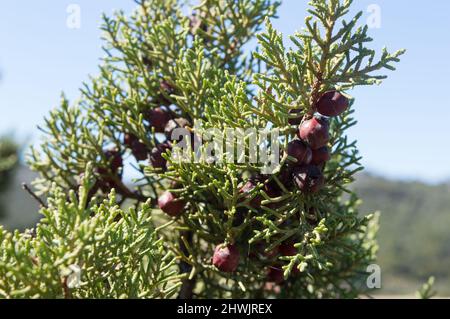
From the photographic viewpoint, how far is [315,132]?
6.23 feet

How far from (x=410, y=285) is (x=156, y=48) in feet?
143

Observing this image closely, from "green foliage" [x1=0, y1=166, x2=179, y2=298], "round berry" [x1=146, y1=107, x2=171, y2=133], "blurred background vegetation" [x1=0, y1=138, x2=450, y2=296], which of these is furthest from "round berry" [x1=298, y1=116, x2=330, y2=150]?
"blurred background vegetation" [x1=0, y1=138, x2=450, y2=296]

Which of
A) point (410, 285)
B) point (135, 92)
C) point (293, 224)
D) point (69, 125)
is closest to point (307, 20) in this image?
point (293, 224)

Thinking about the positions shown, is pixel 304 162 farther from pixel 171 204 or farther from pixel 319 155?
pixel 171 204

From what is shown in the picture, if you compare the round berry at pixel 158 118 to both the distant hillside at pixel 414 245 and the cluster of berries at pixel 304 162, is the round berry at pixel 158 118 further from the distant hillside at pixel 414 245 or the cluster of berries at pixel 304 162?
the distant hillside at pixel 414 245

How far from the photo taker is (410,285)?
4138 cm

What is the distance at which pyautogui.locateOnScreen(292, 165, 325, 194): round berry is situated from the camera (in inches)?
76.6

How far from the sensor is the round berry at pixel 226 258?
2.06 m

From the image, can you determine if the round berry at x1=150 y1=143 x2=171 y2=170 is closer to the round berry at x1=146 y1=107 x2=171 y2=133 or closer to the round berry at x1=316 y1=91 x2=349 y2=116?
the round berry at x1=146 y1=107 x2=171 y2=133

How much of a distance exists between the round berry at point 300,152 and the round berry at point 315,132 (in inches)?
1.1

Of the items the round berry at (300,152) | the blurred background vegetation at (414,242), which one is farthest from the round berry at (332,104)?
the blurred background vegetation at (414,242)

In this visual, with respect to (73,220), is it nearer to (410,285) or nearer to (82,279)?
(82,279)

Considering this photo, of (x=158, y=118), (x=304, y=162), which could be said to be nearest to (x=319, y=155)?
(x=304, y=162)

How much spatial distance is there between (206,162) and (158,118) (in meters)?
0.55
